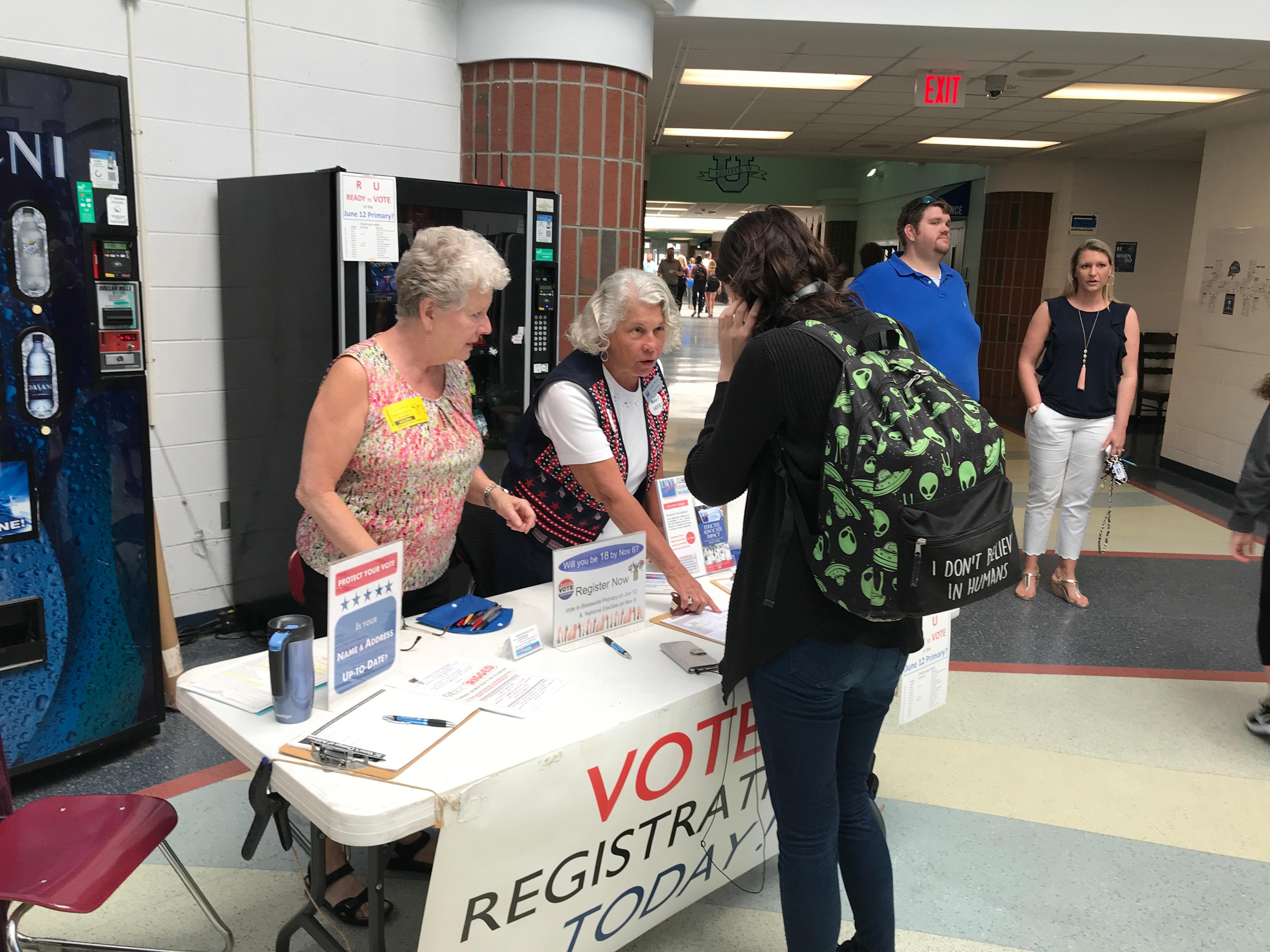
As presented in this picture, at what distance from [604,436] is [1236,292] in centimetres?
639

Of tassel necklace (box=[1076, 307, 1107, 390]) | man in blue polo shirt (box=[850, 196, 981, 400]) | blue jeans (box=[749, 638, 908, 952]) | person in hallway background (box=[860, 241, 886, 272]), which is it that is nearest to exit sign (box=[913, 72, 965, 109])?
person in hallway background (box=[860, 241, 886, 272])

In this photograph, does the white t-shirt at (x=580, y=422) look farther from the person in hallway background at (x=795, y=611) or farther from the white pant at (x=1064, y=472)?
the white pant at (x=1064, y=472)

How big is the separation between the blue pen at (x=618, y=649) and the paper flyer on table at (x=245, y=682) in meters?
0.59

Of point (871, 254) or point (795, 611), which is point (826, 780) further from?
point (871, 254)

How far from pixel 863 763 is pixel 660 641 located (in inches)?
20.8

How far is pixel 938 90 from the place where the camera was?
5.73 m

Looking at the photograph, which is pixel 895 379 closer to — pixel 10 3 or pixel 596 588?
pixel 596 588

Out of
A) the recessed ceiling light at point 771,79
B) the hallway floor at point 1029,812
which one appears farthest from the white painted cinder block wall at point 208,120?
the recessed ceiling light at point 771,79

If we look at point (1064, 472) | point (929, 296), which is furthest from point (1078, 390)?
point (929, 296)

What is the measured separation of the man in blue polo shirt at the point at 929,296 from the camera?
329 cm

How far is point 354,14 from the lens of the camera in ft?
12.3

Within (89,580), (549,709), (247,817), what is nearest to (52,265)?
(89,580)

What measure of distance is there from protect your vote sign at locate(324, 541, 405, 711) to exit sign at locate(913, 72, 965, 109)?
201 inches

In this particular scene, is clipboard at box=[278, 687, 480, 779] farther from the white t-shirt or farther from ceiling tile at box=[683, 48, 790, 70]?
ceiling tile at box=[683, 48, 790, 70]
